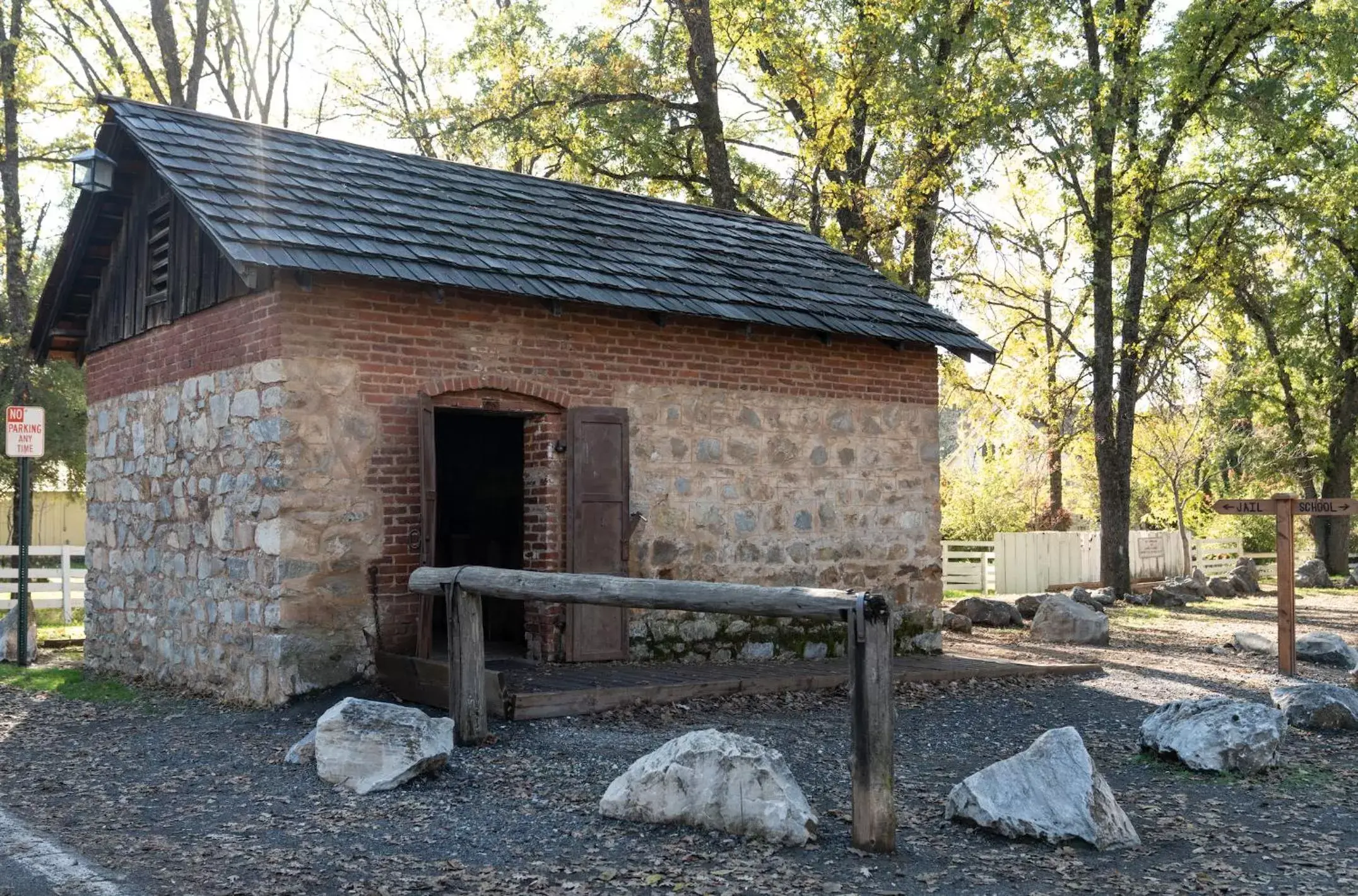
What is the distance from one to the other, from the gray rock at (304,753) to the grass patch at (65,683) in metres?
3.57

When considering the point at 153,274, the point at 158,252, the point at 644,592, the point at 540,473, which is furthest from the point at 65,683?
the point at 644,592

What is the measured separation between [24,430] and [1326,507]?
13.0m

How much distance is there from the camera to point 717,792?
591 centimetres

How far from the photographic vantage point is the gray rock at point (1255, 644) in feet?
46.2

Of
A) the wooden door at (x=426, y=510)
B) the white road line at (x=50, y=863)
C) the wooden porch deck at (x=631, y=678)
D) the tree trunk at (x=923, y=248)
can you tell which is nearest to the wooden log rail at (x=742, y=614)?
the wooden porch deck at (x=631, y=678)

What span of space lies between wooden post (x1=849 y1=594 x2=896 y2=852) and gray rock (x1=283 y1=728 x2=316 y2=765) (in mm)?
3381

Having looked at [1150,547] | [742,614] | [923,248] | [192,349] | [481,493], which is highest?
[923,248]

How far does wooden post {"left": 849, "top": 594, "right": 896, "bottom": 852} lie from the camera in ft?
18.4

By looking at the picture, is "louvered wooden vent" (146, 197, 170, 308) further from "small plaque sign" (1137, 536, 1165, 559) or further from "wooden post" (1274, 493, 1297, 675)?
"small plaque sign" (1137, 536, 1165, 559)

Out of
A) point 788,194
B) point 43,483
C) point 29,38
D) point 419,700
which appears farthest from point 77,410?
point 419,700

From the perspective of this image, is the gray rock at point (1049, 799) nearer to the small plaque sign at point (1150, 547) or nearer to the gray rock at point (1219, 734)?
the gray rock at point (1219, 734)

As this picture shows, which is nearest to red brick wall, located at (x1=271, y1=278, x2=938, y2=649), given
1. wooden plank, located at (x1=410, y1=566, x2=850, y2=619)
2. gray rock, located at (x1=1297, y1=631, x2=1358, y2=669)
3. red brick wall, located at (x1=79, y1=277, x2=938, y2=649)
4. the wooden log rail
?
red brick wall, located at (x1=79, y1=277, x2=938, y2=649)

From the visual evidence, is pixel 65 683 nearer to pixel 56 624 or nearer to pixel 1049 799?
pixel 56 624

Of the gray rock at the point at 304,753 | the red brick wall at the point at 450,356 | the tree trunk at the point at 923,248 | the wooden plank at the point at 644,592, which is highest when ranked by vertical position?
the tree trunk at the point at 923,248
